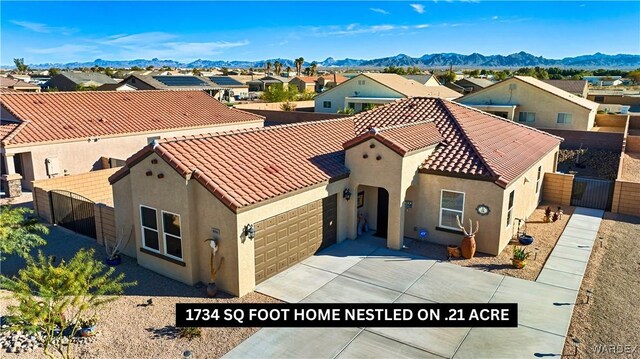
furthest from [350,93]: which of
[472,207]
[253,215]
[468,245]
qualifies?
[253,215]

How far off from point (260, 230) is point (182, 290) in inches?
111

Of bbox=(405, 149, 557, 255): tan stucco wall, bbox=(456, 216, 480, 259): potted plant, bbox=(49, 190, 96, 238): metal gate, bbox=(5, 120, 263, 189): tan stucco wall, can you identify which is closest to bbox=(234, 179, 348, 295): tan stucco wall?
bbox=(405, 149, 557, 255): tan stucco wall

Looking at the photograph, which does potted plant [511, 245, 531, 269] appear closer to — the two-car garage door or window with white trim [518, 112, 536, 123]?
the two-car garage door

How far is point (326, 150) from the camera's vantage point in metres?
18.1

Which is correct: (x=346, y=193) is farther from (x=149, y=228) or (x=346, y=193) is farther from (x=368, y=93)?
(x=368, y=93)

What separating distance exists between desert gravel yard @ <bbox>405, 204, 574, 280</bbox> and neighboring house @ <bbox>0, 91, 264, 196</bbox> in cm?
1909

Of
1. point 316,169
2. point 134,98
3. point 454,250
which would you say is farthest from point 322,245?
point 134,98

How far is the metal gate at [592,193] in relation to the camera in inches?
856

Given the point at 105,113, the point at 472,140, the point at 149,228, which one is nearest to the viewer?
the point at 149,228

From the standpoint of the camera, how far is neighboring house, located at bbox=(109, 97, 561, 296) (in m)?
13.3

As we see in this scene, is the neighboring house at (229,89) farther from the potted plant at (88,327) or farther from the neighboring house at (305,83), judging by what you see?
the potted plant at (88,327)

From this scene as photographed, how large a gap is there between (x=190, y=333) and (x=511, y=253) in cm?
1124

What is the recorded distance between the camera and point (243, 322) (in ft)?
39.0

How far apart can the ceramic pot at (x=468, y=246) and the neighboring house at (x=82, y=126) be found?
20.8 meters
